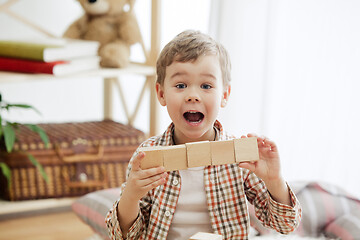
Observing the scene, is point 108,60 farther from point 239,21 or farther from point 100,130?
point 239,21

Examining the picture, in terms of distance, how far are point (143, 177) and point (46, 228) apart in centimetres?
117

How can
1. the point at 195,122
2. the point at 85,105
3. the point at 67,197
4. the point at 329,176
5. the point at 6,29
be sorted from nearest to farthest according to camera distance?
the point at 195,122 → the point at 329,176 → the point at 67,197 → the point at 6,29 → the point at 85,105

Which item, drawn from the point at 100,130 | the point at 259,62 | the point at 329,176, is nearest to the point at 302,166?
the point at 329,176

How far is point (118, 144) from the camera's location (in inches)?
82.3

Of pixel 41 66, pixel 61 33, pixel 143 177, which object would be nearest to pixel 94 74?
pixel 41 66

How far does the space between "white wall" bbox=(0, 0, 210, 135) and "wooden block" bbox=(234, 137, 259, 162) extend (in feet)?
4.38

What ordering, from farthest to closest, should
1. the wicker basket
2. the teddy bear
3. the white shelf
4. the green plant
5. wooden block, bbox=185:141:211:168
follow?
the teddy bear → the wicker basket → the white shelf → the green plant → wooden block, bbox=185:141:211:168

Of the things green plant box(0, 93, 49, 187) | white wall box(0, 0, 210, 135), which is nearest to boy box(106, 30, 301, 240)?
green plant box(0, 93, 49, 187)

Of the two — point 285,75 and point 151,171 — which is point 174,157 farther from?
point 285,75

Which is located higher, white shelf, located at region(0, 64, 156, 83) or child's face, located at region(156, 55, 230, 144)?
white shelf, located at region(0, 64, 156, 83)

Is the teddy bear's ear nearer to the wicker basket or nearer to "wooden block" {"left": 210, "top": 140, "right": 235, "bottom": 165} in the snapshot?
the wicker basket

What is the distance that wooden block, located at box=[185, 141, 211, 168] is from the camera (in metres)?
0.89

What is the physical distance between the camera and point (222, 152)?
2.96 feet

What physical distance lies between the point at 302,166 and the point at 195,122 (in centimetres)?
113
